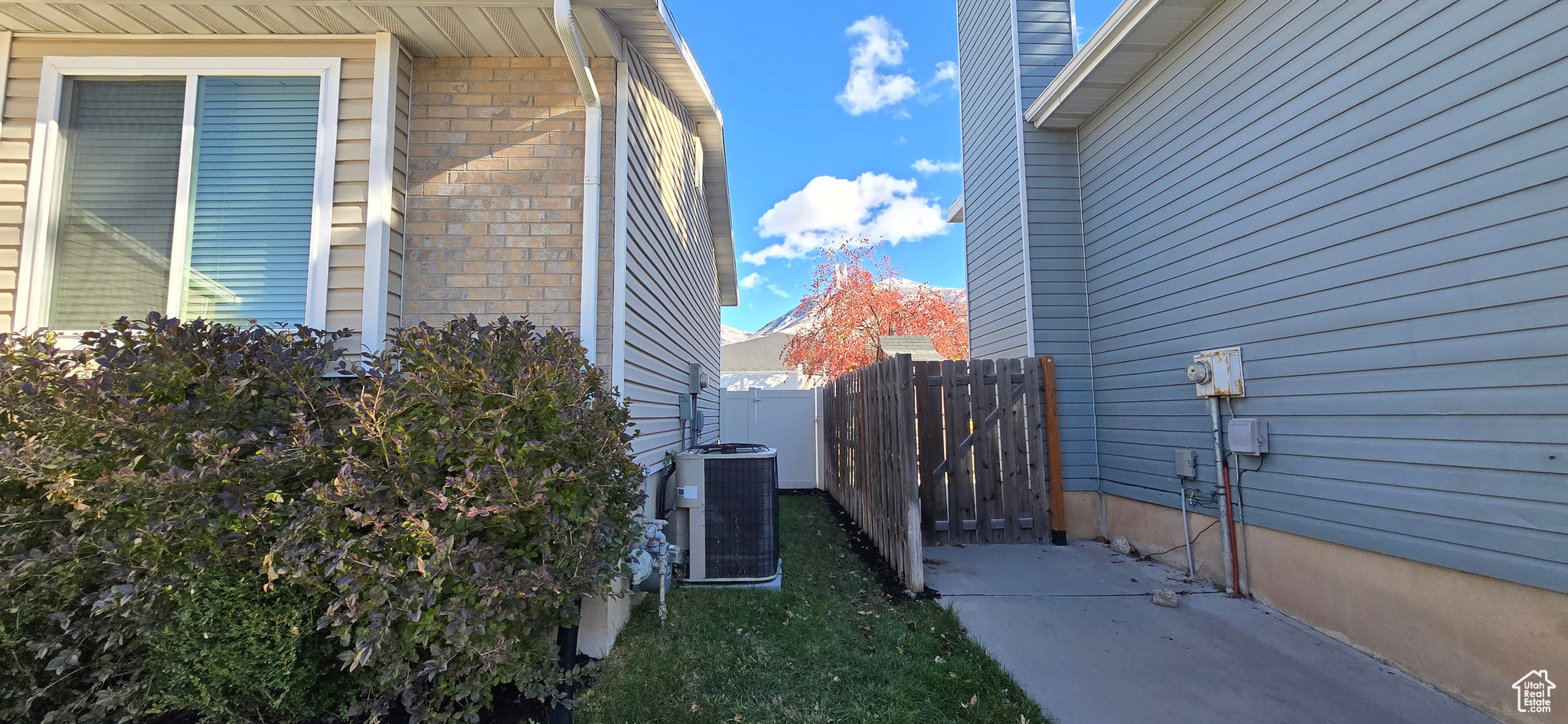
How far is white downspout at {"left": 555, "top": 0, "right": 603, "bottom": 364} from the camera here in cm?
334

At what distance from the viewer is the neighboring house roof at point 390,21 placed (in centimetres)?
305

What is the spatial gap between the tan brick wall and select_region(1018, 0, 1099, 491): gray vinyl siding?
415cm

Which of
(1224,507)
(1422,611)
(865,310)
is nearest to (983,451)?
(1224,507)

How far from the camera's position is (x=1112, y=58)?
487 centimetres

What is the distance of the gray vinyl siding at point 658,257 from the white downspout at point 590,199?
7.9 inches

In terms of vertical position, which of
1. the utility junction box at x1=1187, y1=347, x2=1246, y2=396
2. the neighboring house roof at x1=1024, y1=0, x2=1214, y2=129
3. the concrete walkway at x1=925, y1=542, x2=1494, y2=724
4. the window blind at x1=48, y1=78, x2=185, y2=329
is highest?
the neighboring house roof at x1=1024, y1=0, x2=1214, y2=129

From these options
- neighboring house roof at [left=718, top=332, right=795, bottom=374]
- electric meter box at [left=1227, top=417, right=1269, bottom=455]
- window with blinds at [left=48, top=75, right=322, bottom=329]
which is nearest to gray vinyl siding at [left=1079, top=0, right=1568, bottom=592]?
electric meter box at [left=1227, top=417, right=1269, bottom=455]

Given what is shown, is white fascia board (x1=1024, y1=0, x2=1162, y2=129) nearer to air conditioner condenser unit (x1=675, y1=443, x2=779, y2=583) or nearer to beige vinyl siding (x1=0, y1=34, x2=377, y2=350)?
air conditioner condenser unit (x1=675, y1=443, x2=779, y2=583)

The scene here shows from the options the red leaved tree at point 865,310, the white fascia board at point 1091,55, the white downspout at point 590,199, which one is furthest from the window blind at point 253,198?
the red leaved tree at point 865,310

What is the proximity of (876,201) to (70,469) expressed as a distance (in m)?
21.3

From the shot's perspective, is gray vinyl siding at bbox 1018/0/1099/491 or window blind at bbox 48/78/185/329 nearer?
window blind at bbox 48/78/185/329

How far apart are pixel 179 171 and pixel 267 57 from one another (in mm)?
766

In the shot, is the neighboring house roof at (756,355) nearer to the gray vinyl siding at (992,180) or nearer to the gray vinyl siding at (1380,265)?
the gray vinyl siding at (992,180)

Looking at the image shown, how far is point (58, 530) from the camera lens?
2.24 meters
